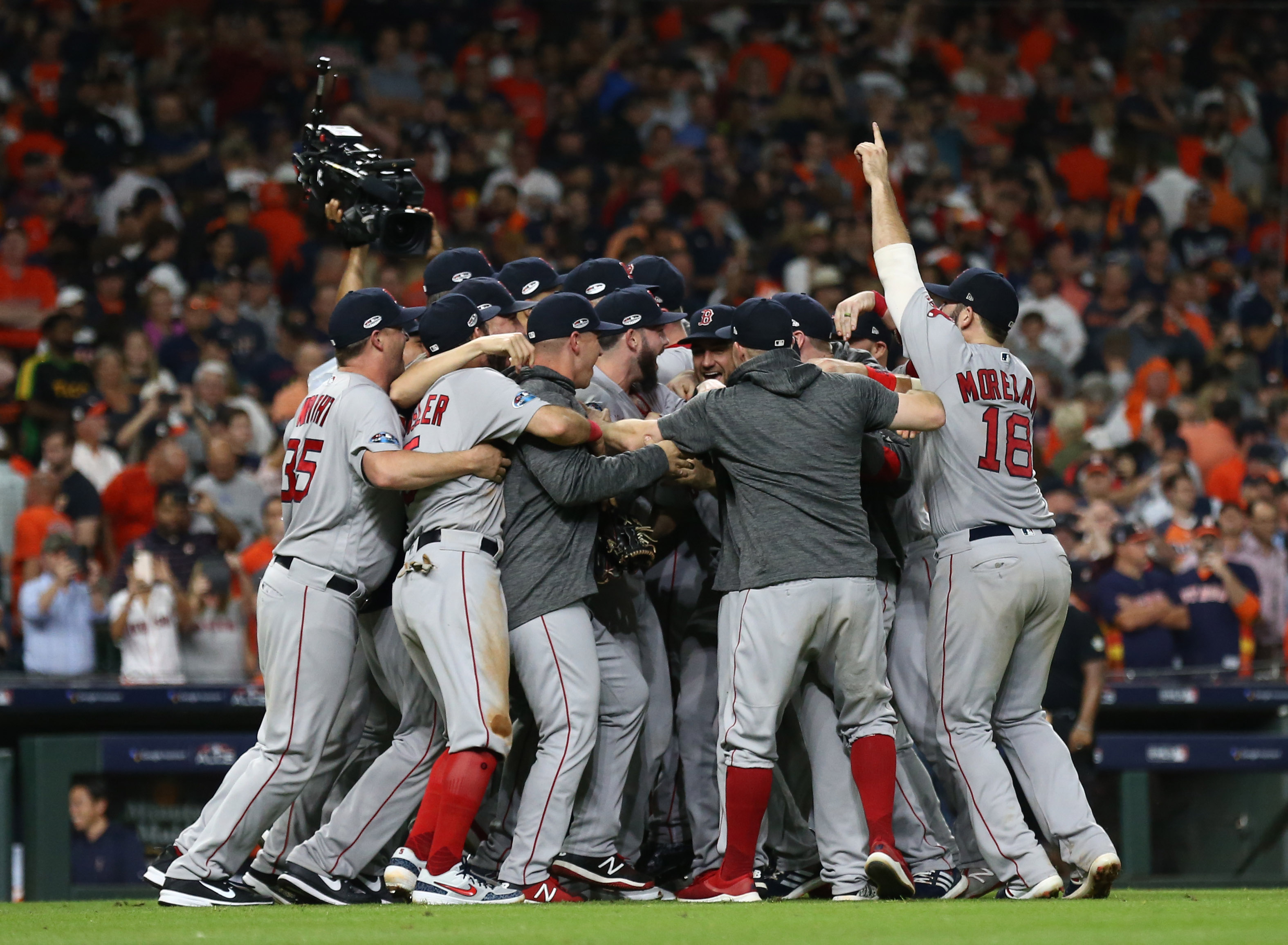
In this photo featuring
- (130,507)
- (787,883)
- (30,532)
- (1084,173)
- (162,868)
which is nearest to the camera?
(162,868)

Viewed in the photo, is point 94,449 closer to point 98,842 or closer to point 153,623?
point 153,623

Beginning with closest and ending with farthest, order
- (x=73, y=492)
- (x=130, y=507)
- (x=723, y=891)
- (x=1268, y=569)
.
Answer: (x=723, y=891)
(x=73, y=492)
(x=130, y=507)
(x=1268, y=569)

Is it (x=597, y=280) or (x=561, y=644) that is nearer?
(x=561, y=644)

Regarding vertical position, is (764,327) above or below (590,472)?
above

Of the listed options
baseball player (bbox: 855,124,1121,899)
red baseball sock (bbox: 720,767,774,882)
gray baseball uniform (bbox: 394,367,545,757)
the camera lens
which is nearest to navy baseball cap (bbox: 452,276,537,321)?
the camera lens

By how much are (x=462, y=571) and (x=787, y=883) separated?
66.3 inches

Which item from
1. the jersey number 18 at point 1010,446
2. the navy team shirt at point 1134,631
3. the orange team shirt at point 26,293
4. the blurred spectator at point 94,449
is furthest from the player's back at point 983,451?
the orange team shirt at point 26,293

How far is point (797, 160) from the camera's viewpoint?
569 inches

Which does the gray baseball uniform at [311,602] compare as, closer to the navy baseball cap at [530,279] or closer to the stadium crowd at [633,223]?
the navy baseball cap at [530,279]

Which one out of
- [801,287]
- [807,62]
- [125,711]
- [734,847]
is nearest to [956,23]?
[807,62]

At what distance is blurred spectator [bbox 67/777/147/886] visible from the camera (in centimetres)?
845

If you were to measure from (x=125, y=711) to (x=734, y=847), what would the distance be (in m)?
4.12

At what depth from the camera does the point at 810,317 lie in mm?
6332

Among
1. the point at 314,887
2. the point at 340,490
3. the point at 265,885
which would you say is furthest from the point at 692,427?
the point at 265,885
